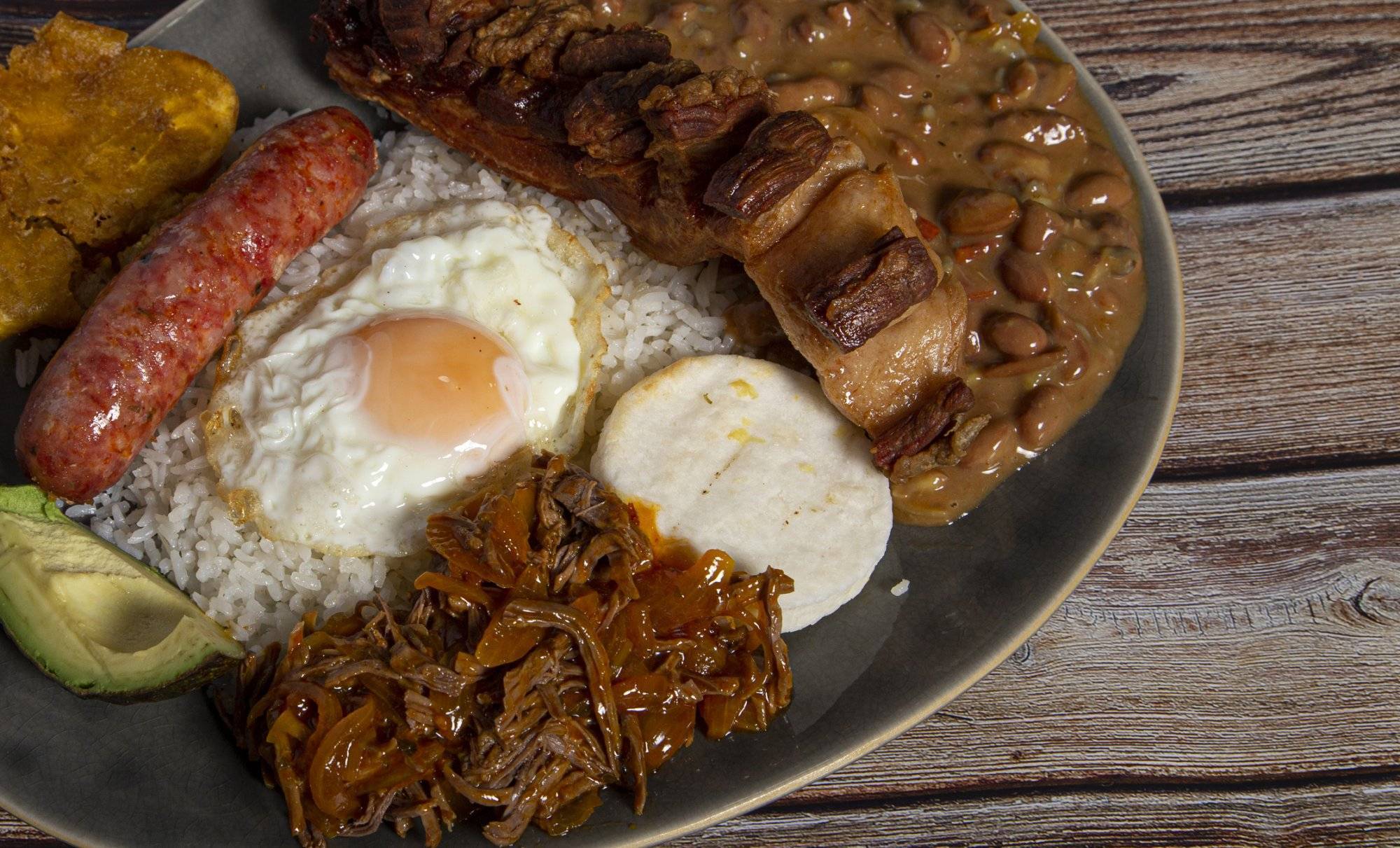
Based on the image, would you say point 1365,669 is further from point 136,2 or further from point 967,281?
point 136,2

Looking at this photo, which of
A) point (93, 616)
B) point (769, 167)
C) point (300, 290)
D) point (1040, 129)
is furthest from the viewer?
point (1040, 129)

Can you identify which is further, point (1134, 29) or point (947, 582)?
point (1134, 29)

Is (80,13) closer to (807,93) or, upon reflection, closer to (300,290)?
(300,290)

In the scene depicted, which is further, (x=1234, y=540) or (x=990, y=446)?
(x=1234, y=540)

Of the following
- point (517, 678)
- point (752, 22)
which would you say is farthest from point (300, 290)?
point (752, 22)

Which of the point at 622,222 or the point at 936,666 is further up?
the point at 622,222

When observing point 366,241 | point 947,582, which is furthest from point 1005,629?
point 366,241

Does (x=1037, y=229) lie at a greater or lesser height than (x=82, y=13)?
lesser
